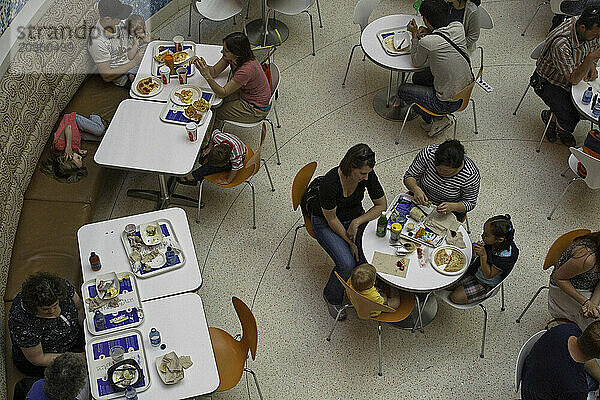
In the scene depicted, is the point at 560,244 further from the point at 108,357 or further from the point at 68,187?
the point at 68,187

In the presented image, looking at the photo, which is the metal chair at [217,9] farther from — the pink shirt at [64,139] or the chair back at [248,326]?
the chair back at [248,326]

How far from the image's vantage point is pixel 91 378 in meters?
4.04

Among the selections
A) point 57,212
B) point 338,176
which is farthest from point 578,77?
point 57,212

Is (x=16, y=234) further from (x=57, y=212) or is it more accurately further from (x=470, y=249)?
(x=470, y=249)

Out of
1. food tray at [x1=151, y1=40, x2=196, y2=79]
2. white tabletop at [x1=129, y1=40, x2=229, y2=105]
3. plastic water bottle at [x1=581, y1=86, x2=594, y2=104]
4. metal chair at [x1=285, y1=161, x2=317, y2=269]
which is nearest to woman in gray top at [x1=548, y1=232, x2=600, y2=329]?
plastic water bottle at [x1=581, y1=86, x2=594, y2=104]

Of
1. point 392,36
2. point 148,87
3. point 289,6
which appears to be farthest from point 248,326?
point 289,6

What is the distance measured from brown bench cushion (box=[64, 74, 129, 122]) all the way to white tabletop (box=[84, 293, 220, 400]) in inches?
88.6

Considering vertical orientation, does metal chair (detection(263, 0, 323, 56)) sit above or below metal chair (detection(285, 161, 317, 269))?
above

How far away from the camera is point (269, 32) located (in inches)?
296

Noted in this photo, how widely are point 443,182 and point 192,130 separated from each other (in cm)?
195

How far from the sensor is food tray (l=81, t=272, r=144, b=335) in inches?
169

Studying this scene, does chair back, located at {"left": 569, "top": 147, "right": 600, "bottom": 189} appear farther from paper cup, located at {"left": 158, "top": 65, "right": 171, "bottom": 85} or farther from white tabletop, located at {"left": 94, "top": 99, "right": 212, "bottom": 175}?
paper cup, located at {"left": 158, "top": 65, "right": 171, "bottom": 85}

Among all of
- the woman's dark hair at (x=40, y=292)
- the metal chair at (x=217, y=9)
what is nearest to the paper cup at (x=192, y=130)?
the woman's dark hair at (x=40, y=292)

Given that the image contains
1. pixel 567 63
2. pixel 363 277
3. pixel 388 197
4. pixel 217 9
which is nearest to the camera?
pixel 363 277
